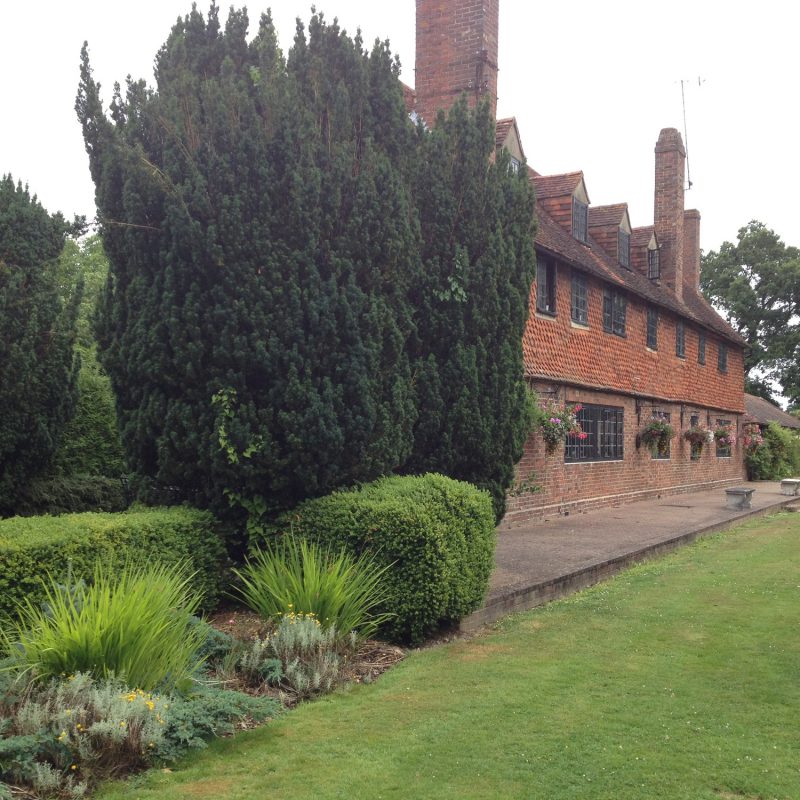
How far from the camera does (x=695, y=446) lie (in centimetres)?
2509

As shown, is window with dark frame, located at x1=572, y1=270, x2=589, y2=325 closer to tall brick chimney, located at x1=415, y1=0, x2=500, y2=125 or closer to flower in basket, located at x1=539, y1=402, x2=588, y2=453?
flower in basket, located at x1=539, y1=402, x2=588, y2=453

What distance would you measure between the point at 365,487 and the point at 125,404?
245 cm

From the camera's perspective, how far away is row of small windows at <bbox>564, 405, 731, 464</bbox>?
17.8 meters

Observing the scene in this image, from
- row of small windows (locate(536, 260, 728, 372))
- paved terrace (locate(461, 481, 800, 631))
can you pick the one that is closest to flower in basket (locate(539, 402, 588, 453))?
paved terrace (locate(461, 481, 800, 631))

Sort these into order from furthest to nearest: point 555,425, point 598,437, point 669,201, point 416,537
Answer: point 669,201 < point 598,437 < point 555,425 < point 416,537

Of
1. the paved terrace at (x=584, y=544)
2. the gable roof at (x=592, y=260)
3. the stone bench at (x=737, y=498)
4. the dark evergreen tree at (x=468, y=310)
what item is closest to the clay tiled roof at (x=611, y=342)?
the gable roof at (x=592, y=260)

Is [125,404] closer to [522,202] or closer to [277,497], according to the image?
[277,497]

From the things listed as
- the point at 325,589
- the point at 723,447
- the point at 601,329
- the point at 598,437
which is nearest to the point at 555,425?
the point at 598,437

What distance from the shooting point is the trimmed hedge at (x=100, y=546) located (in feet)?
17.6

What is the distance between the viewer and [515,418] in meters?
9.57

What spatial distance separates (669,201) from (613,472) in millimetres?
10839

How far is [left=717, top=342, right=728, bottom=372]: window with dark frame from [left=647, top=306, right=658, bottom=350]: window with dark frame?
7.54 m

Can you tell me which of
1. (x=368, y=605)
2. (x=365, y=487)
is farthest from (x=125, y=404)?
(x=368, y=605)

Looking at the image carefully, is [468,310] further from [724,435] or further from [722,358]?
[722,358]
